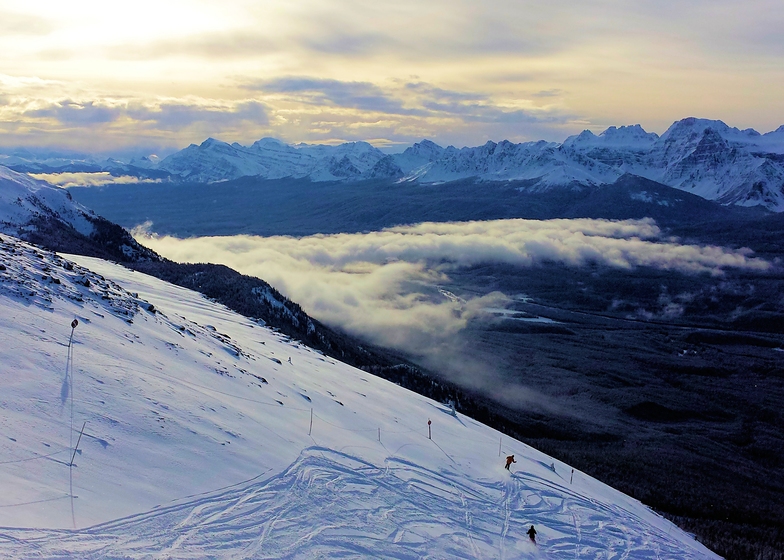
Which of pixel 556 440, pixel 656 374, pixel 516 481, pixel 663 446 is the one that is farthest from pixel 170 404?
pixel 656 374

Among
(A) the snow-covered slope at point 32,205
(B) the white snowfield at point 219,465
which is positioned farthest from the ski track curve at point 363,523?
(A) the snow-covered slope at point 32,205

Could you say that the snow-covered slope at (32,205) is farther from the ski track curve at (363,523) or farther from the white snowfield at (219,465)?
the ski track curve at (363,523)

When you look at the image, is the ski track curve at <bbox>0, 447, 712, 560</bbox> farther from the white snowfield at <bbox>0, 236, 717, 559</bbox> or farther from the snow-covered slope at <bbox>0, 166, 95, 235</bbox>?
the snow-covered slope at <bbox>0, 166, 95, 235</bbox>

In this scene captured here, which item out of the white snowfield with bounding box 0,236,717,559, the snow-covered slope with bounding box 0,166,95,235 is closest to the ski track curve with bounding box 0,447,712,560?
the white snowfield with bounding box 0,236,717,559

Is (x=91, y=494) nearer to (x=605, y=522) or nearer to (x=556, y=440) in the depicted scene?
(x=605, y=522)

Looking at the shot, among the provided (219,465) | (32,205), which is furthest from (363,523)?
(32,205)

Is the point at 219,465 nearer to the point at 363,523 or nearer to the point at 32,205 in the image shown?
the point at 363,523
